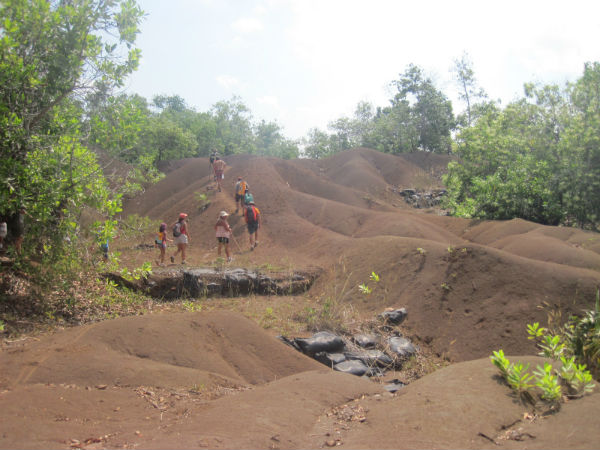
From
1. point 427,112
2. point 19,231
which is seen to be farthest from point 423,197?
point 19,231

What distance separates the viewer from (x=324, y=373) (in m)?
4.98

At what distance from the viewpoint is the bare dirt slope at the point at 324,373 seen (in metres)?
3.17

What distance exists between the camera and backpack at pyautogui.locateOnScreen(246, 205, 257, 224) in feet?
44.4

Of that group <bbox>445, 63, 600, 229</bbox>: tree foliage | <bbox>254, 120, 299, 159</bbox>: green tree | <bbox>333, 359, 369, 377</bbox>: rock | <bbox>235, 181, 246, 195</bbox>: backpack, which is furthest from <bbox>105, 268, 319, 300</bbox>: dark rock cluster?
<bbox>254, 120, 299, 159</bbox>: green tree

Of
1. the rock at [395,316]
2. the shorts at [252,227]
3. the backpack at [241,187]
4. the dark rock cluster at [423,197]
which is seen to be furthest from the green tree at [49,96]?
the dark rock cluster at [423,197]

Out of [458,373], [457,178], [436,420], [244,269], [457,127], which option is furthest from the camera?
[457,127]

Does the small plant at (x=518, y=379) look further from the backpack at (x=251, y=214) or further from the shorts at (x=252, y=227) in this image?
the shorts at (x=252, y=227)

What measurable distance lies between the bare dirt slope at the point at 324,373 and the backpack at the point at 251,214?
1.33 m

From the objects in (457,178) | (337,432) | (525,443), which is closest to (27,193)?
(337,432)

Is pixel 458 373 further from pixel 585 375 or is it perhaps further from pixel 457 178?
pixel 457 178

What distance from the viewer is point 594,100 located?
45.4 feet

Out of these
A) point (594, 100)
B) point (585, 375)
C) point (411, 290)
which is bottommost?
point (411, 290)

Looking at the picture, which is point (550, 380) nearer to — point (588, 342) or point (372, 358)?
point (588, 342)

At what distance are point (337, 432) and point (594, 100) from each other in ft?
48.0
